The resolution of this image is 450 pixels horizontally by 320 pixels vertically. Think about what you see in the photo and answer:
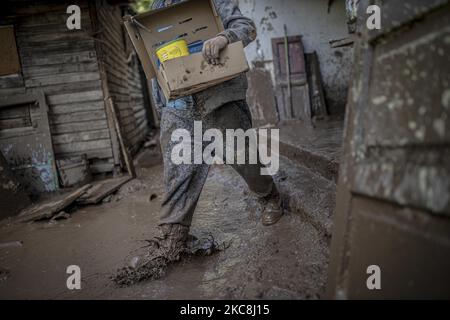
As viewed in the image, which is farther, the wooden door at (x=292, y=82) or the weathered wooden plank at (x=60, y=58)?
the wooden door at (x=292, y=82)

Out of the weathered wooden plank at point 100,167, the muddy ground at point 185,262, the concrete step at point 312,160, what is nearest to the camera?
the muddy ground at point 185,262

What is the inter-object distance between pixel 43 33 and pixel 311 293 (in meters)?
5.32

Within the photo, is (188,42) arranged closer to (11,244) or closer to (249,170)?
(249,170)

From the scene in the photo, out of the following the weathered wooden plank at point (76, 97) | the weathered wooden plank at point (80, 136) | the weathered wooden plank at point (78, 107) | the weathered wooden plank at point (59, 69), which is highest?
the weathered wooden plank at point (59, 69)

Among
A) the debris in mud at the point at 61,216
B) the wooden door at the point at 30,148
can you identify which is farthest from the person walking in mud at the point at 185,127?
the wooden door at the point at 30,148

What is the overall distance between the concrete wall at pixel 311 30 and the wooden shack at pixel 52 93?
109 inches

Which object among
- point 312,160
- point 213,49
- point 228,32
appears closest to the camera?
point 213,49

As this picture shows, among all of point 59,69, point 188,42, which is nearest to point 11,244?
point 188,42

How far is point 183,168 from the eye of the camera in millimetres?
2062

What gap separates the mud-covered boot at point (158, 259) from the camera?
6.22 feet

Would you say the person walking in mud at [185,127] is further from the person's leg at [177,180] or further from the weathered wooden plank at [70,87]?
the weathered wooden plank at [70,87]

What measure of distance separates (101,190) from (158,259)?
266cm

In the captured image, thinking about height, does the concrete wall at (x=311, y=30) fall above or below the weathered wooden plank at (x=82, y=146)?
above
